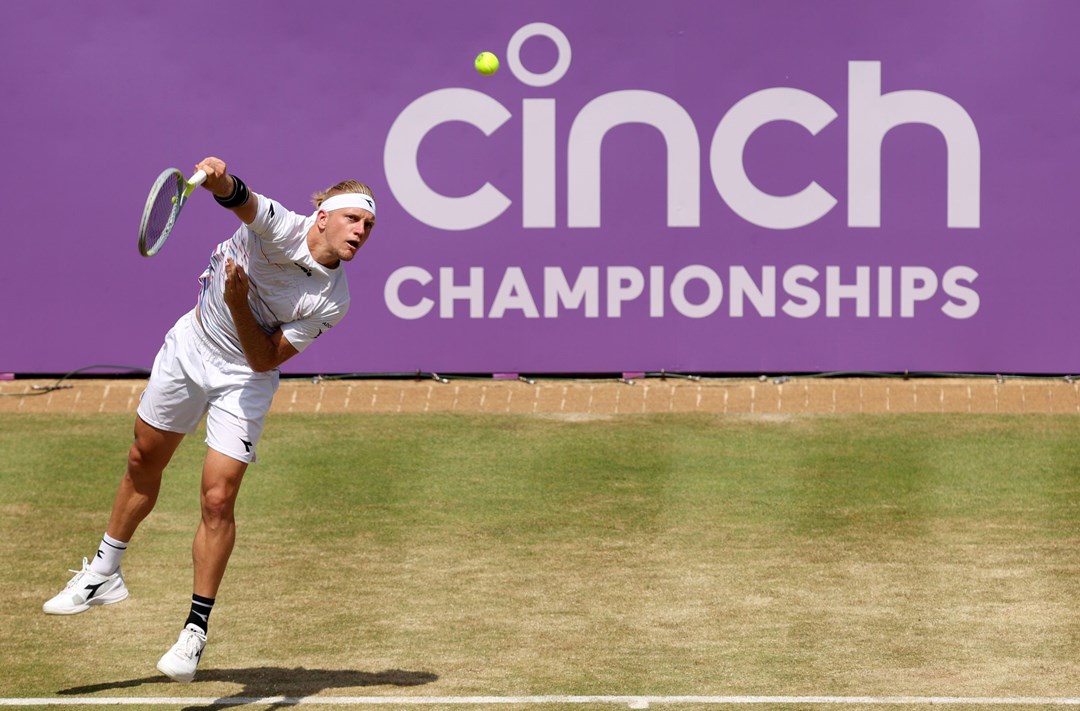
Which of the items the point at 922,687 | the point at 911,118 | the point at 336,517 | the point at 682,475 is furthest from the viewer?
the point at 911,118

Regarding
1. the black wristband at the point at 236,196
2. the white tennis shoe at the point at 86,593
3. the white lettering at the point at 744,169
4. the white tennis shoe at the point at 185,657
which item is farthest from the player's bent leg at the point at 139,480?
the white lettering at the point at 744,169

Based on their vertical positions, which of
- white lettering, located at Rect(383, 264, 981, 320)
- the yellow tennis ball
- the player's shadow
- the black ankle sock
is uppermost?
the yellow tennis ball

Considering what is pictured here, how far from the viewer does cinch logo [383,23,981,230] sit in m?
12.6

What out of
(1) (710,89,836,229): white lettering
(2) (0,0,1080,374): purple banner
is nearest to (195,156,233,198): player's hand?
(2) (0,0,1080,374): purple banner

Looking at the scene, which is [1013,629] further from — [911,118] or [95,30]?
[95,30]

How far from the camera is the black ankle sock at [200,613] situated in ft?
20.5

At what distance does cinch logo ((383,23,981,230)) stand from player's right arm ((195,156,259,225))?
20.9 ft

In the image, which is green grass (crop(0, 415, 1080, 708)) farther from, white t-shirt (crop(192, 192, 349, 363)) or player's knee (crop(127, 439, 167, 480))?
white t-shirt (crop(192, 192, 349, 363))

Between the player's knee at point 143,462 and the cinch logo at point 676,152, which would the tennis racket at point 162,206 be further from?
the cinch logo at point 676,152

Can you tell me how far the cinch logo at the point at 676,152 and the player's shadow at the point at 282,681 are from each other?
6.53m

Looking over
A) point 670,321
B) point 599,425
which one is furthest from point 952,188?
point 599,425

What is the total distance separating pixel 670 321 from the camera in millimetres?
12742

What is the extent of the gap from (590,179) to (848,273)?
2092 mm

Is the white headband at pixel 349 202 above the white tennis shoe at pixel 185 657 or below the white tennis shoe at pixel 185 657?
above
